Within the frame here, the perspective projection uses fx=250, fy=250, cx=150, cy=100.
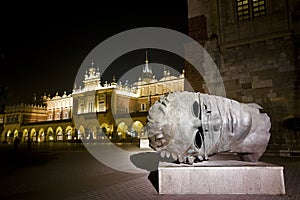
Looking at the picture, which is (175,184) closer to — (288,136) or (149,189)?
(149,189)

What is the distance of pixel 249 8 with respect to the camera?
12844 mm

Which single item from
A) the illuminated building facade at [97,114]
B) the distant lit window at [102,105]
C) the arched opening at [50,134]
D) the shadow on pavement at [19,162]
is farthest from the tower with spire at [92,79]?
the shadow on pavement at [19,162]

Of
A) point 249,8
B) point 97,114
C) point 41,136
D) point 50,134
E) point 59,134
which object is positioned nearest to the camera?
point 249,8

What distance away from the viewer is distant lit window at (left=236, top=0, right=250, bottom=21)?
1288cm

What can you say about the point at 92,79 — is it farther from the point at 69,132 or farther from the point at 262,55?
the point at 262,55

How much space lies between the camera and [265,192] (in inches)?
177

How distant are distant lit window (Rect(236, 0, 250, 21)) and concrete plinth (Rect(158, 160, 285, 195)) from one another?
10.3 metres

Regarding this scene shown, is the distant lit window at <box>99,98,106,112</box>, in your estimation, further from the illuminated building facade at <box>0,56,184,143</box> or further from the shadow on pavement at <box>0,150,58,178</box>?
the shadow on pavement at <box>0,150,58,178</box>

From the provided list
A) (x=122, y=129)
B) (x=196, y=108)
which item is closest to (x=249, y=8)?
(x=196, y=108)

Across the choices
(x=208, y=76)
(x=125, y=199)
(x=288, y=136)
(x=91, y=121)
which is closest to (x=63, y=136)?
(x=91, y=121)

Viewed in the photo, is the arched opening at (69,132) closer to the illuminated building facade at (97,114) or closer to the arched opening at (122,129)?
the illuminated building facade at (97,114)

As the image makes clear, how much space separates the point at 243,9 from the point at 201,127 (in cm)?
1060

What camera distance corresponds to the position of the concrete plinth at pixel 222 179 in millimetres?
4512

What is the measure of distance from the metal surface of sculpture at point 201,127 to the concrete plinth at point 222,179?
244mm
